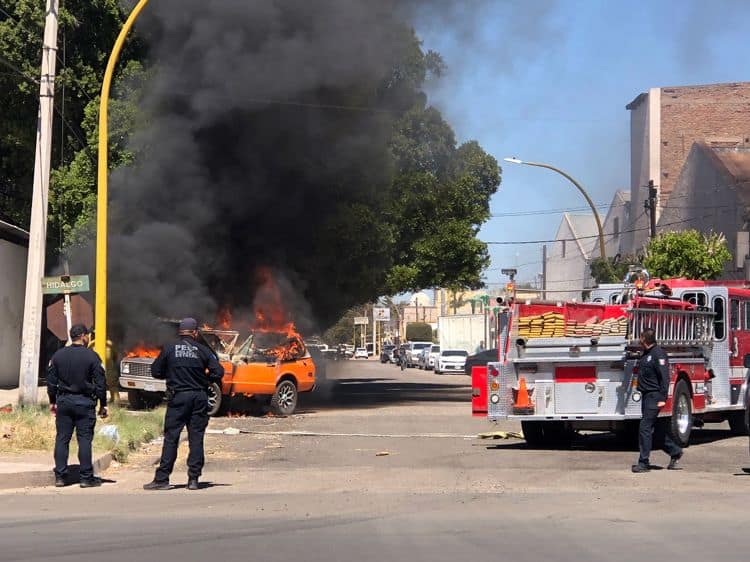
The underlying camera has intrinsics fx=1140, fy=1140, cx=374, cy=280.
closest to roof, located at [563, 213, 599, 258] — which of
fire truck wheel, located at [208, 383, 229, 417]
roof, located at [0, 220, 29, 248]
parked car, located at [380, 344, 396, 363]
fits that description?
parked car, located at [380, 344, 396, 363]

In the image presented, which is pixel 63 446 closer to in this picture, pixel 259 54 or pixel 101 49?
pixel 259 54

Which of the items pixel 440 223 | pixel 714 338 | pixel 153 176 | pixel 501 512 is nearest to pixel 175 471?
pixel 501 512

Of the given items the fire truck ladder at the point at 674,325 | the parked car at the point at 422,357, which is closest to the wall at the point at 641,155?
the parked car at the point at 422,357

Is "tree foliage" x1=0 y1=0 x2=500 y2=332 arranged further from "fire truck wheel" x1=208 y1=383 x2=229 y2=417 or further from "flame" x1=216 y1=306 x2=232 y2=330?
"fire truck wheel" x1=208 y1=383 x2=229 y2=417

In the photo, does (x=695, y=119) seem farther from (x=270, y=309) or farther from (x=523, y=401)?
(x=523, y=401)

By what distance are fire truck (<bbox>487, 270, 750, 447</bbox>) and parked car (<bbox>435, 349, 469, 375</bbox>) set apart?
130ft

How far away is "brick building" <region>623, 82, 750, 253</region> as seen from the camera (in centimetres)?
5562

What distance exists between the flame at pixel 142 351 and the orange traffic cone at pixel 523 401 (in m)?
10.4

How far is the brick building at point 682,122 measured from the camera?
182 ft

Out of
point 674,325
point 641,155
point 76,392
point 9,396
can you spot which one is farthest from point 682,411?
point 641,155

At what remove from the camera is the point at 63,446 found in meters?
11.5

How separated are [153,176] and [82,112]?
4282 mm

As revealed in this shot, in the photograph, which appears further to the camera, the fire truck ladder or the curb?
the fire truck ladder

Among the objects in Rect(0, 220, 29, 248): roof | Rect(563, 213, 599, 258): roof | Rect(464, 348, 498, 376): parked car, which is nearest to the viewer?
Rect(0, 220, 29, 248): roof
